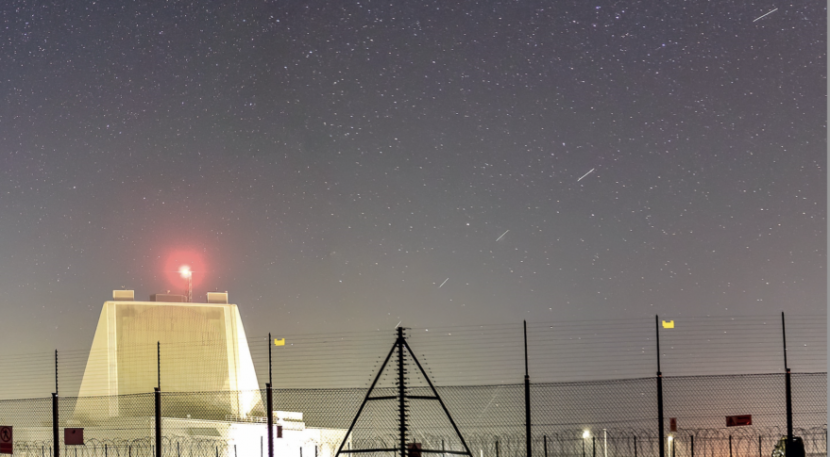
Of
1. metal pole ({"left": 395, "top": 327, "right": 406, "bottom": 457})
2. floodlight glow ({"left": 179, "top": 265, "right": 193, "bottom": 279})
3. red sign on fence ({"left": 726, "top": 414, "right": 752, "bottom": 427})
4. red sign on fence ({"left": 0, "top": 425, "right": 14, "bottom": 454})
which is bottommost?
red sign on fence ({"left": 0, "top": 425, "right": 14, "bottom": 454})

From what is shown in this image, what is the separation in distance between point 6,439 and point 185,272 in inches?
368

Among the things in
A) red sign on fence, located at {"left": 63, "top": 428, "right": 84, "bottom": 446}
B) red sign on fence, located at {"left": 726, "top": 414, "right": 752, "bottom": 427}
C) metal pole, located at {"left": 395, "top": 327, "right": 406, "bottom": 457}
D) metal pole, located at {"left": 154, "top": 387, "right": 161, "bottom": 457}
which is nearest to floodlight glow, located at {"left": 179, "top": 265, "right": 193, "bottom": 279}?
red sign on fence, located at {"left": 63, "top": 428, "right": 84, "bottom": 446}

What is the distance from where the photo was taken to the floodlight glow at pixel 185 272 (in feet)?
82.0

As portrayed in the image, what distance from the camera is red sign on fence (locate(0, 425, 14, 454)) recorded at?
16094 mm

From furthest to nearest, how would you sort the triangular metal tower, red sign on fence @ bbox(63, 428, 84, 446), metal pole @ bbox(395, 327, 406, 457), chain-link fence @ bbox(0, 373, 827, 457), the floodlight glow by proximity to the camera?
the floodlight glow → red sign on fence @ bbox(63, 428, 84, 446) → chain-link fence @ bbox(0, 373, 827, 457) → metal pole @ bbox(395, 327, 406, 457) → the triangular metal tower

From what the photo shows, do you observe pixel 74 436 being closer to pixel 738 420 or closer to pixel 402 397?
pixel 402 397

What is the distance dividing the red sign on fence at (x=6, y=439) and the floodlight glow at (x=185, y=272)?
899cm

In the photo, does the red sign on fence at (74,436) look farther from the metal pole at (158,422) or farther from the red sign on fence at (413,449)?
the red sign on fence at (413,449)

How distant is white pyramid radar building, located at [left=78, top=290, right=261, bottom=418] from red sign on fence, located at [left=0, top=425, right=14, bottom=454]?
6.08 m

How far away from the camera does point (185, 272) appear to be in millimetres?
25156

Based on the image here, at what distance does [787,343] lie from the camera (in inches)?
519

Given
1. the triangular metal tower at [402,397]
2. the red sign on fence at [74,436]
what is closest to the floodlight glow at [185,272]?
the red sign on fence at [74,436]

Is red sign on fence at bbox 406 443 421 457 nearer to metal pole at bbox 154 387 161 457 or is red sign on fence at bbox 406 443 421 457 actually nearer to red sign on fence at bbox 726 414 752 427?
metal pole at bbox 154 387 161 457

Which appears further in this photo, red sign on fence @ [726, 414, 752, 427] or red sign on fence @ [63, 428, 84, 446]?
red sign on fence @ [63, 428, 84, 446]
